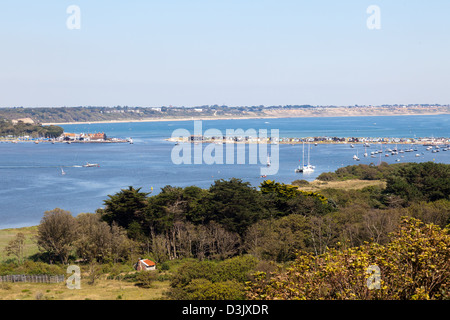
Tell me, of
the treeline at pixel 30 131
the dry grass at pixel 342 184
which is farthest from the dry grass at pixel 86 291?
the treeline at pixel 30 131

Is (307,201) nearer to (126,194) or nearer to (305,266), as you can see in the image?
(126,194)

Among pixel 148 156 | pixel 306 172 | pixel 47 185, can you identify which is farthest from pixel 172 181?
pixel 148 156

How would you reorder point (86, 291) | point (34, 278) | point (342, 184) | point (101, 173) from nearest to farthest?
point (86, 291) → point (34, 278) → point (342, 184) → point (101, 173)

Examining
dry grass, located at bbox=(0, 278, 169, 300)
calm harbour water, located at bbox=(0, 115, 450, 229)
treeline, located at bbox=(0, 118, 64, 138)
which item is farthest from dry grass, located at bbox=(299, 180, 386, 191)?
treeline, located at bbox=(0, 118, 64, 138)

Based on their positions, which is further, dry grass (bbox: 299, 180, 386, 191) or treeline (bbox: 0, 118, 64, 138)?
treeline (bbox: 0, 118, 64, 138)

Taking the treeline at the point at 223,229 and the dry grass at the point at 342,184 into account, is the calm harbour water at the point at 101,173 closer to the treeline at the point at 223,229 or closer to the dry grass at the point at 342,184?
the dry grass at the point at 342,184

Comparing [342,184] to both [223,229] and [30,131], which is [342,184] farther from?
[30,131]

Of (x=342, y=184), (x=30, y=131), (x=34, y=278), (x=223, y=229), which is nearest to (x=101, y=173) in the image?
(x=342, y=184)

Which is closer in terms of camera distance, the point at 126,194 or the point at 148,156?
the point at 126,194

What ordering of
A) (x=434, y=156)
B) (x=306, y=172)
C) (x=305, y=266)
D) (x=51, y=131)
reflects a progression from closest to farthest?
(x=305, y=266) → (x=306, y=172) → (x=434, y=156) → (x=51, y=131)

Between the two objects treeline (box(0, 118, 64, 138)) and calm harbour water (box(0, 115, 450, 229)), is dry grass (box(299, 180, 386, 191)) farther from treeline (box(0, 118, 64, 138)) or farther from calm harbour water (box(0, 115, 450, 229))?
treeline (box(0, 118, 64, 138))
